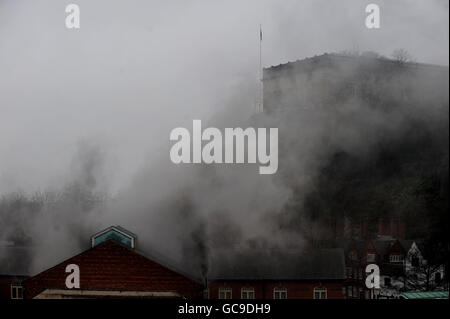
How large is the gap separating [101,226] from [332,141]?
6.47 metres

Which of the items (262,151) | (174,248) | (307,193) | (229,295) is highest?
(262,151)

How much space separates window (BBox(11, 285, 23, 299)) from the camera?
13668 mm

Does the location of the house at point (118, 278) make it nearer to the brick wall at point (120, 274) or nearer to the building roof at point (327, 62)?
the brick wall at point (120, 274)

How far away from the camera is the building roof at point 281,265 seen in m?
13.0

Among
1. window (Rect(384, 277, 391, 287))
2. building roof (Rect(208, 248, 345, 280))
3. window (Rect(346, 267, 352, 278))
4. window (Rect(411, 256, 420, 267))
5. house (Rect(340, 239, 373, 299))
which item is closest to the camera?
window (Rect(411, 256, 420, 267))

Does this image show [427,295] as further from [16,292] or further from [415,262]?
[16,292]

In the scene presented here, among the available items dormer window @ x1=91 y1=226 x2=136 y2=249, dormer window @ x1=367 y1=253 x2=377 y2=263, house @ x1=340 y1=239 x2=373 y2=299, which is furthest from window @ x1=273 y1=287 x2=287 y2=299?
dormer window @ x1=91 y1=226 x2=136 y2=249

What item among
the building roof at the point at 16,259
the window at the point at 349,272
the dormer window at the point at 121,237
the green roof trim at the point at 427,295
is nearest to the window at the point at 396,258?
the green roof trim at the point at 427,295

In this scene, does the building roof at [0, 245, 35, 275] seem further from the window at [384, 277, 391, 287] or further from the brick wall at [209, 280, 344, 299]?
the window at [384, 277, 391, 287]

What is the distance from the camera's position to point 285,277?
13.1 metres

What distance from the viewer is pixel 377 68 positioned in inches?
497

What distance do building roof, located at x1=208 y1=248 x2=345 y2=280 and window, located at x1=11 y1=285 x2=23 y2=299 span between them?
450 centimetres

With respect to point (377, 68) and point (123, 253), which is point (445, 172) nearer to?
point (377, 68)
